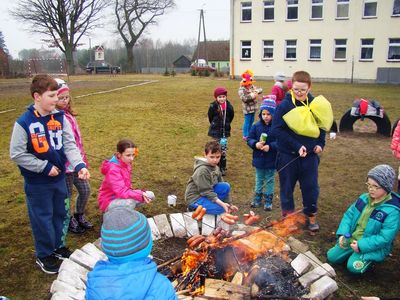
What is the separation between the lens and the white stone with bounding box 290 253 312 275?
325cm

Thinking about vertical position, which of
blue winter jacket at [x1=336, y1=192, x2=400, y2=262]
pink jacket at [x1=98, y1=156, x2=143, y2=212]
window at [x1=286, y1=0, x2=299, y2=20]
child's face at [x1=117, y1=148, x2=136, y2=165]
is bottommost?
blue winter jacket at [x1=336, y1=192, x2=400, y2=262]

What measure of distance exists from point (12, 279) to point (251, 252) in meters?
2.40

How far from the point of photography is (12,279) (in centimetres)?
355

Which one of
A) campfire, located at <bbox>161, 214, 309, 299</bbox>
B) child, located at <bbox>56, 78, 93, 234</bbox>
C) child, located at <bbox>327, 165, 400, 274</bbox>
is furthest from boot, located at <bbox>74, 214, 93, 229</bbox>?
child, located at <bbox>327, 165, 400, 274</bbox>

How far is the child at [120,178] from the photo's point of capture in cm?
403

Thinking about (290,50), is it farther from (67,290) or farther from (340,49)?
(67,290)

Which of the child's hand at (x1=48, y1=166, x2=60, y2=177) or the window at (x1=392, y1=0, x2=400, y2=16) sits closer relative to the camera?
the child's hand at (x1=48, y1=166, x2=60, y2=177)

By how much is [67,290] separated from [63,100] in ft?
6.93

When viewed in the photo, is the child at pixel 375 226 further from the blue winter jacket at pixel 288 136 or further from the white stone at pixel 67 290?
the white stone at pixel 67 290

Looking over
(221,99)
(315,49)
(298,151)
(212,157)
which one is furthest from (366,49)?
(212,157)

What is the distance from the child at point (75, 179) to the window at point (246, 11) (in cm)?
2592

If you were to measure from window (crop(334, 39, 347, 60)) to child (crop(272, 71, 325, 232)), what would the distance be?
2369cm

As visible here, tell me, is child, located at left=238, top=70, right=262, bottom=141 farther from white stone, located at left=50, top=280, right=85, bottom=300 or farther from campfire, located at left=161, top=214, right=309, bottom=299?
white stone, located at left=50, top=280, right=85, bottom=300

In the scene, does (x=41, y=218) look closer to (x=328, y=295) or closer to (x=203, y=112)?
(x=328, y=295)
